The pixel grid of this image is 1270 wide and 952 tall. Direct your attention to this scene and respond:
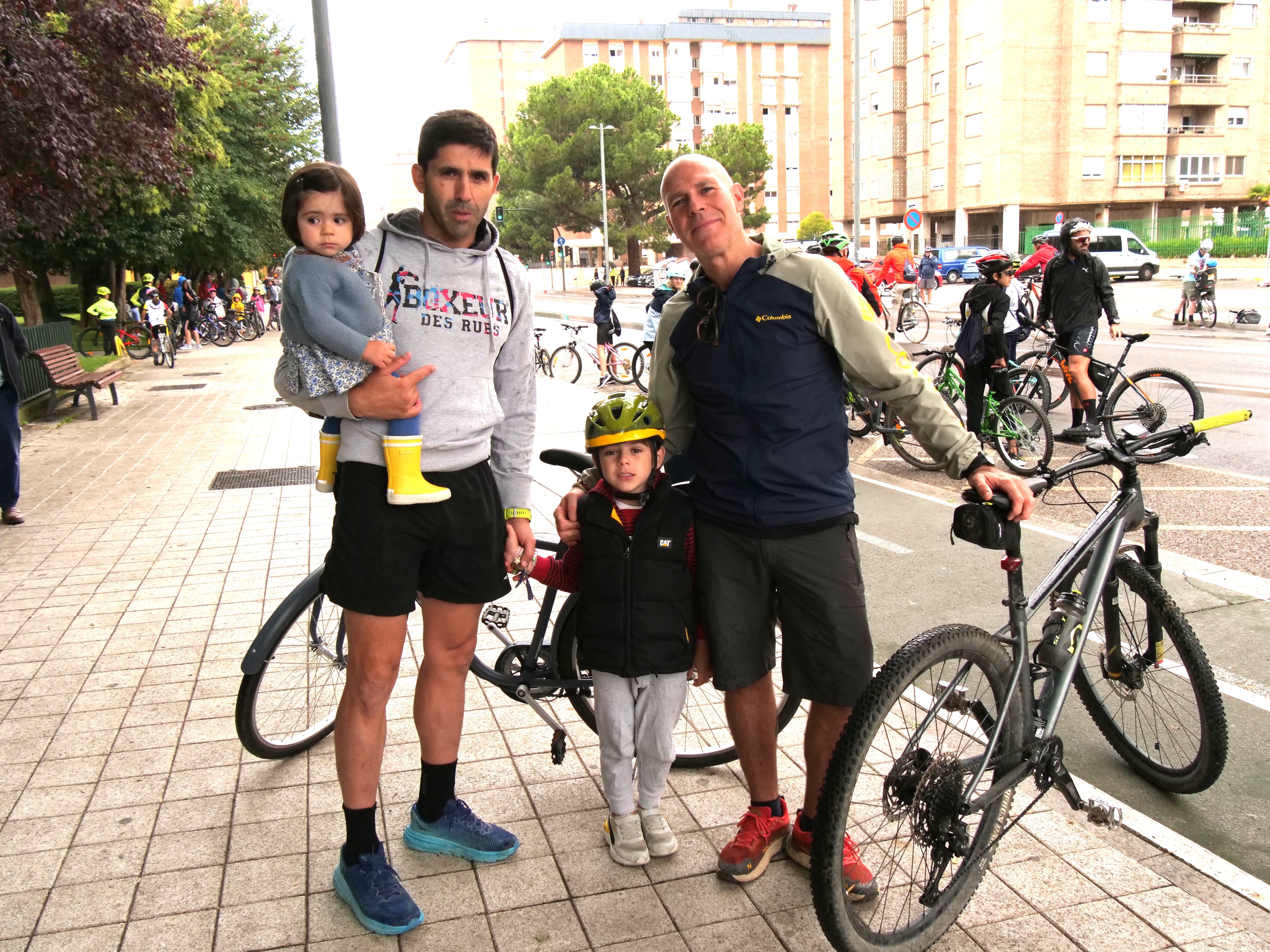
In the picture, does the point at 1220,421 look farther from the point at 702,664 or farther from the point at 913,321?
the point at 913,321

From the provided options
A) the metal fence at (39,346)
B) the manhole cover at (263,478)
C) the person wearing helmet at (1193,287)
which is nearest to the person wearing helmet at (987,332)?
the manhole cover at (263,478)

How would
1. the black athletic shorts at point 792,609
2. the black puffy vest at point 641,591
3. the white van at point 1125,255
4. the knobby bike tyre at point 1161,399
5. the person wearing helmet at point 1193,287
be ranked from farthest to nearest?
the white van at point 1125,255 → the person wearing helmet at point 1193,287 → the knobby bike tyre at point 1161,399 → the black puffy vest at point 641,591 → the black athletic shorts at point 792,609

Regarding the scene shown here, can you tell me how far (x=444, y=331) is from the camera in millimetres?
2729

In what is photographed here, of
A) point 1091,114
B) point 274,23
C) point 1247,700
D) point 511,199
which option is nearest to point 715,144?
point 511,199

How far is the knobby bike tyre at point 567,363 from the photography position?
55.7 feet

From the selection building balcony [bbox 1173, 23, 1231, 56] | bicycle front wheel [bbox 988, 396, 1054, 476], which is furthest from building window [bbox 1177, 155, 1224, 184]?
A: bicycle front wheel [bbox 988, 396, 1054, 476]

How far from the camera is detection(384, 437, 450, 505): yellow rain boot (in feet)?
8.50

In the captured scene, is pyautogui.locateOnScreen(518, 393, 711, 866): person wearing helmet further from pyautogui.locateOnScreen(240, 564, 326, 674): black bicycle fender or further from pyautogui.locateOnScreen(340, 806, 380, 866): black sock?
pyautogui.locateOnScreen(240, 564, 326, 674): black bicycle fender

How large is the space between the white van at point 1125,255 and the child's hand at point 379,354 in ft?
135

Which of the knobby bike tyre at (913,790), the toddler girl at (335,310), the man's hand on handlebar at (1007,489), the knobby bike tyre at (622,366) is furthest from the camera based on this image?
the knobby bike tyre at (622,366)

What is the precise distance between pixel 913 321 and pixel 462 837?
2000 centimetres

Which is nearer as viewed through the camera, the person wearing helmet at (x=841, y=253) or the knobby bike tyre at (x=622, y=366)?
the person wearing helmet at (x=841, y=253)

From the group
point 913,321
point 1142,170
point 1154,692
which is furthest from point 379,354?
point 1142,170

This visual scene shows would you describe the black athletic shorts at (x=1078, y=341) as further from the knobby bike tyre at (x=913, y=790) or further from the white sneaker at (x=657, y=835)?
the white sneaker at (x=657, y=835)
